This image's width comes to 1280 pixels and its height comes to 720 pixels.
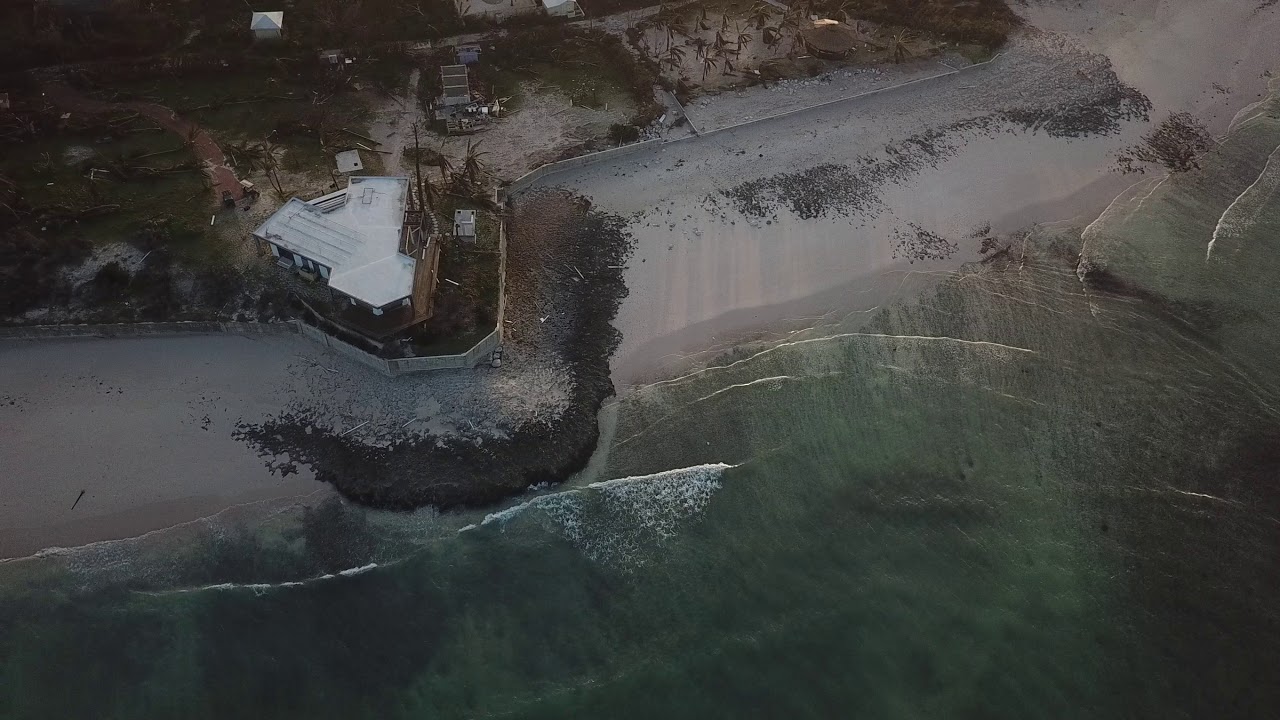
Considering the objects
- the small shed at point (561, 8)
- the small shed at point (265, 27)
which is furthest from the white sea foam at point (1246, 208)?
the small shed at point (265, 27)

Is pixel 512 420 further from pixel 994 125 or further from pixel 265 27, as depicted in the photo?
pixel 994 125

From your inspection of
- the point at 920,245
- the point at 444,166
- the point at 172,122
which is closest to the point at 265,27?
the point at 172,122

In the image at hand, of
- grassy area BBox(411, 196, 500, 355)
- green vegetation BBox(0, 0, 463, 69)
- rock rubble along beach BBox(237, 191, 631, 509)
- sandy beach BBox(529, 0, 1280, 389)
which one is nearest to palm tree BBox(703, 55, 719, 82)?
sandy beach BBox(529, 0, 1280, 389)

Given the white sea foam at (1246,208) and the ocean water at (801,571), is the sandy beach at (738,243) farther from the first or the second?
the white sea foam at (1246,208)

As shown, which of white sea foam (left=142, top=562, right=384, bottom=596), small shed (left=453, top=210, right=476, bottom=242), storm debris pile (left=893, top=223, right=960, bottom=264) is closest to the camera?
white sea foam (left=142, top=562, right=384, bottom=596)

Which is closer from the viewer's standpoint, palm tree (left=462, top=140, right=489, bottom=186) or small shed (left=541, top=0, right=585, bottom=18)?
palm tree (left=462, top=140, right=489, bottom=186)

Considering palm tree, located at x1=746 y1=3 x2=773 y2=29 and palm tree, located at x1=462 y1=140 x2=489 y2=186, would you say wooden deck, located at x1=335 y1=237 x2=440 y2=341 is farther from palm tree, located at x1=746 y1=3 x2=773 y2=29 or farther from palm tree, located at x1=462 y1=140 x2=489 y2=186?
palm tree, located at x1=746 y1=3 x2=773 y2=29
